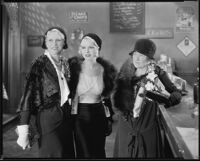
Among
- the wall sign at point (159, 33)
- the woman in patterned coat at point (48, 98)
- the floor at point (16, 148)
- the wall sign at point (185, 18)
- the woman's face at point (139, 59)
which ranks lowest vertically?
the floor at point (16, 148)

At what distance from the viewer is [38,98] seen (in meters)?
1.05

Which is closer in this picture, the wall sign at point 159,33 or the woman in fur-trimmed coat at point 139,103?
the woman in fur-trimmed coat at point 139,103

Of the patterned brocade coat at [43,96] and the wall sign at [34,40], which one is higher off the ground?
the wall sign at [34,40]

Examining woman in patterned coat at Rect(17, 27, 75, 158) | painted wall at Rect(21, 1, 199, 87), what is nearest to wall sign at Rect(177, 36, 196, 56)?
painted wall at Rect(21, 1, 199, 87)

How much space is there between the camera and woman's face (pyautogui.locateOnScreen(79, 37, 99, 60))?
41.8 inches

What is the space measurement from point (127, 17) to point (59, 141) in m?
0.57

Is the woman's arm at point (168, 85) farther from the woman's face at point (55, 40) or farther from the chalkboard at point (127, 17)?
the woman's face at point (55, 40)

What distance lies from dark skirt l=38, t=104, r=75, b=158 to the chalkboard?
0.41 meters

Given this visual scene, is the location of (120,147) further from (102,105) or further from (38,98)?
(38,98)

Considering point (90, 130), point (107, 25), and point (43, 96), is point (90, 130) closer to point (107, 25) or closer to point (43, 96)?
point (43, 96)

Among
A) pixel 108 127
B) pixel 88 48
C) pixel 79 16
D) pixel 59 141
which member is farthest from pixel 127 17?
pixel 59 141

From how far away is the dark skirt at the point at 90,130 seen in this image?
111 cm

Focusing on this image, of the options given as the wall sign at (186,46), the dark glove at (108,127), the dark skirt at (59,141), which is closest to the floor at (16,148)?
the dark glove at (108,127)

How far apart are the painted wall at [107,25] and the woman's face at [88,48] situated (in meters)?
0.11
